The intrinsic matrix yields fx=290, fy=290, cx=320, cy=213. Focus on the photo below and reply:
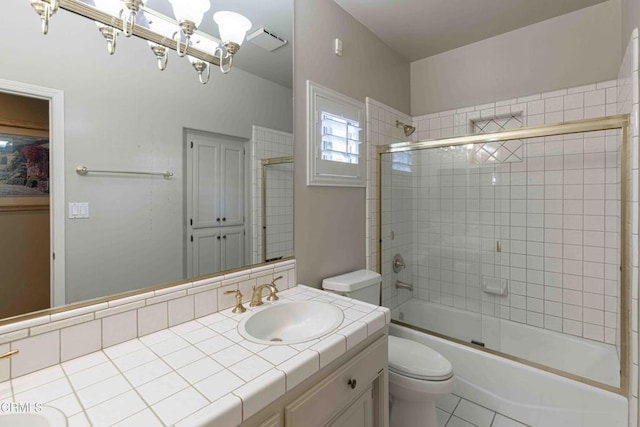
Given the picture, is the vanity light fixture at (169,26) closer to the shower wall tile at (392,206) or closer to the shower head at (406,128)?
the shower wall tile at (392,206)

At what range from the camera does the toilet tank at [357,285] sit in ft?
5.59

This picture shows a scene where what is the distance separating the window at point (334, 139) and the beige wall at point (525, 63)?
0.99 metres

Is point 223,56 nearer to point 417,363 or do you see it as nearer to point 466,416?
point 417,363

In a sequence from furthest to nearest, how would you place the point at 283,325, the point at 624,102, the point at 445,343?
the point at 445,343
the point at 624,102
the point at 283,325

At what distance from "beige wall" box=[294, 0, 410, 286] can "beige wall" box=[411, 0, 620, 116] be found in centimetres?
58

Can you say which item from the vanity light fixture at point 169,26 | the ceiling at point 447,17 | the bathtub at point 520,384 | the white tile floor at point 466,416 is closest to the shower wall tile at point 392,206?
the bathtub at point 520,384

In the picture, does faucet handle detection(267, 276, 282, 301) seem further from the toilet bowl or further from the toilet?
the toilet bowl

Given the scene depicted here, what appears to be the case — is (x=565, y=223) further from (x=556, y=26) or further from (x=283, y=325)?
(x=283, y=325)

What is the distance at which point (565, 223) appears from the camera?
2041mm

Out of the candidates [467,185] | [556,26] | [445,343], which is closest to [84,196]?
[445,343]

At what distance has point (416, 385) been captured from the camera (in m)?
1.43

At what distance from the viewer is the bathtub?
145 centimetres

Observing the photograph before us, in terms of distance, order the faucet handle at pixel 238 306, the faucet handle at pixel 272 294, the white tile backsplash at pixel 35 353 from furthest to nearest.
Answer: the faucet handle at pixel 272 294
the faucet handle at pixel 238 306
the white tile backsplash at pixel 35 353

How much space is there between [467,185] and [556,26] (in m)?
1.22
